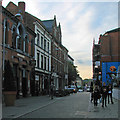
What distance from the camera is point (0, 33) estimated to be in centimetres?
1908

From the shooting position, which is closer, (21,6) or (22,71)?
(22,71)

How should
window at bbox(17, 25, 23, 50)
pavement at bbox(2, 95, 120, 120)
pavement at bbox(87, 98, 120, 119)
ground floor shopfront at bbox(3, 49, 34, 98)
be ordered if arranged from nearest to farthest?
pavement at bbox(87, 98, 120, 119)
pavement at bbox(2, 95, 120, 120)
ground floor shopfront at bbox(3, 49, 34, 98)
window at bbox(17, 25, 23, 50)

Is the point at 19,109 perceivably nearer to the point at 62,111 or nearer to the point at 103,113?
the point at 62,111

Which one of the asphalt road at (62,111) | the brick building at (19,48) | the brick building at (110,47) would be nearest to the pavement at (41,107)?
the asphalt road at (62,111)

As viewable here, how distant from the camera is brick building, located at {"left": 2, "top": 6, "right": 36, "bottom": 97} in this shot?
2055 centimetres

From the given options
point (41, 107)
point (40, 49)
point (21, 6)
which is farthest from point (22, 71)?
point (41, 107)

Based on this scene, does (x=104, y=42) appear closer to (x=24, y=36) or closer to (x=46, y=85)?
(x=46, y=85)

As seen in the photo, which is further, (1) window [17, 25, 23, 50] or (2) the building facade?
(2) the building facade

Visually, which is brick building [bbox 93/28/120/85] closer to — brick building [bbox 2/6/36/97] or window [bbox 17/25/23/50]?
brick building [bbox 2/6/36/97]

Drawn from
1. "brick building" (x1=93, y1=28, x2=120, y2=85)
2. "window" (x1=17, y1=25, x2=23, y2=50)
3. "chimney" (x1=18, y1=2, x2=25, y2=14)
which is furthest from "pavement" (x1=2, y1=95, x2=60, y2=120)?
"brick building" (x1=93, y1=28, x2=120, y2=85)

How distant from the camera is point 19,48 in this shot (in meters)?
24.3

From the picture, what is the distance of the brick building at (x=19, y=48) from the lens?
20.5 meters

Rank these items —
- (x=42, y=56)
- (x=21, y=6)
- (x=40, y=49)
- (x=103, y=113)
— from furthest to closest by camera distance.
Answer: (x=42, y=56), (x=40, y=49), (x=21, y=6), (x=103, y=113)

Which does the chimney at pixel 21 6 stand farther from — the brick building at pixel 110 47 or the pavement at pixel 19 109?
the brick building at pixel 110 47
